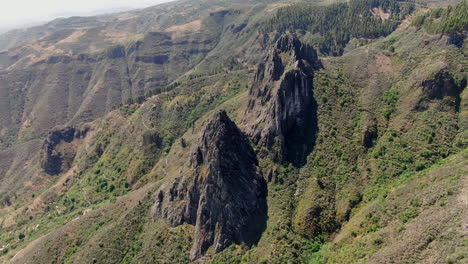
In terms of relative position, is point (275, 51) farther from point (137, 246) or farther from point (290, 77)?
point (137, 246)

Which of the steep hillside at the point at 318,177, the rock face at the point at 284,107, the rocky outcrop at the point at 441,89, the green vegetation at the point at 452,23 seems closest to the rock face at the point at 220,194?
the steep hillside at the point at 318,177

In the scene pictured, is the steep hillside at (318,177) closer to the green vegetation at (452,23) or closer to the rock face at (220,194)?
the rock face at (220,194)

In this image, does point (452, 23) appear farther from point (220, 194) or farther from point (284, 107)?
point (220, 194)

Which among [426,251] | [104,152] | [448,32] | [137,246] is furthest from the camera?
[104,152]

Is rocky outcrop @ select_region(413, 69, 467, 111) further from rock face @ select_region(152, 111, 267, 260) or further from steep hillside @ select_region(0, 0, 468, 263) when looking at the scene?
rock face @ select_region(152, 111, 267, 260)

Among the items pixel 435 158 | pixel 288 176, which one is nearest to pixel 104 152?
pixel 288 176

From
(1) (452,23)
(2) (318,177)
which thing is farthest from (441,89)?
(2) (318,177)
